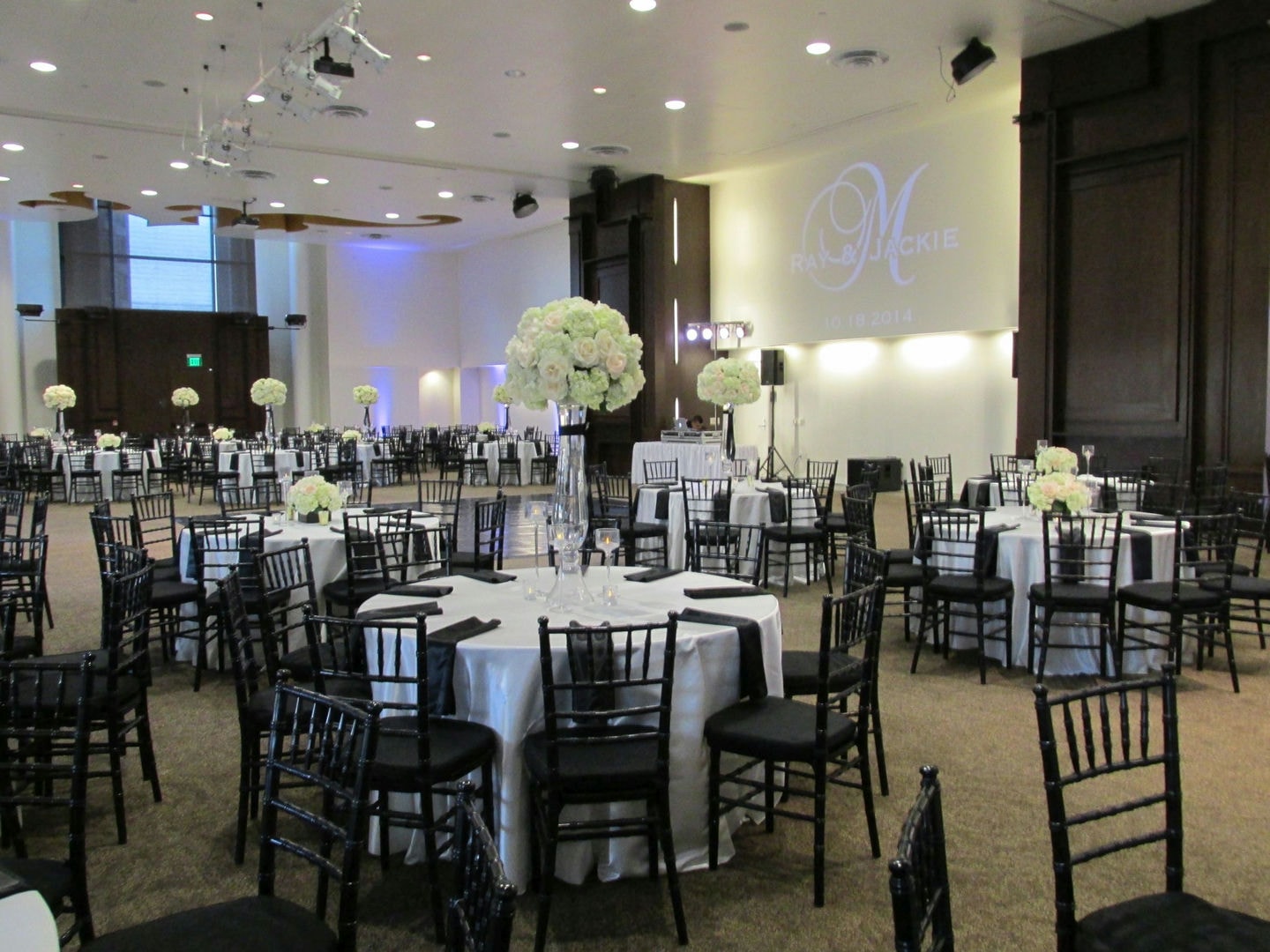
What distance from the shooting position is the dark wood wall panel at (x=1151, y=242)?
8.73 metres

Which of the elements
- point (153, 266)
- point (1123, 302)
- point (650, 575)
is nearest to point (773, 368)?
point (1123, 302)

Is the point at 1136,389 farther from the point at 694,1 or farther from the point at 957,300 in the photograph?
the point at 694,1

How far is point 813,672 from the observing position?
3.74 meters

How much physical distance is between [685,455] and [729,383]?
3992mm

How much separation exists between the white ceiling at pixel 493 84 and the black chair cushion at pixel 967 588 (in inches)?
213

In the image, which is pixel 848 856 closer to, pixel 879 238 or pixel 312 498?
pixel 312 498

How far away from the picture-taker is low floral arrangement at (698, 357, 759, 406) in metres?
9.66

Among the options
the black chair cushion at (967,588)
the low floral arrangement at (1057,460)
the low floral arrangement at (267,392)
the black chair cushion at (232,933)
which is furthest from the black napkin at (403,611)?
the low floral arrangement at (267,392)

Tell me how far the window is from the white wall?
12991 millimetres

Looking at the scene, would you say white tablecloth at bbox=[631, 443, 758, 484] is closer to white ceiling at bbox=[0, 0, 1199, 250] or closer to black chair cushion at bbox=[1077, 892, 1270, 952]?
white ceiling at bbox=[0, 0, 1199, 250]

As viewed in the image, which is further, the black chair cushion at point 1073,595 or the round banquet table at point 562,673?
the black chair cushion at point 1073,595

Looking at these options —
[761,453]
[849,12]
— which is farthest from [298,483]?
[761,453]

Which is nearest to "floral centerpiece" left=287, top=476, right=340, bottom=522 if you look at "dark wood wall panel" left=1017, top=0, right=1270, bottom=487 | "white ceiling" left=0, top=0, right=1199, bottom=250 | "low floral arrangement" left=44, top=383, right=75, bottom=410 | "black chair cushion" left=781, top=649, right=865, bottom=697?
"black chair cushion" left=781, top=649, right=865, bottom=697

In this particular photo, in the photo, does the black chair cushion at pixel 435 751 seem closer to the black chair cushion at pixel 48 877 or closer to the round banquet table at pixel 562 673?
the round banquet table at pixel 562 673
